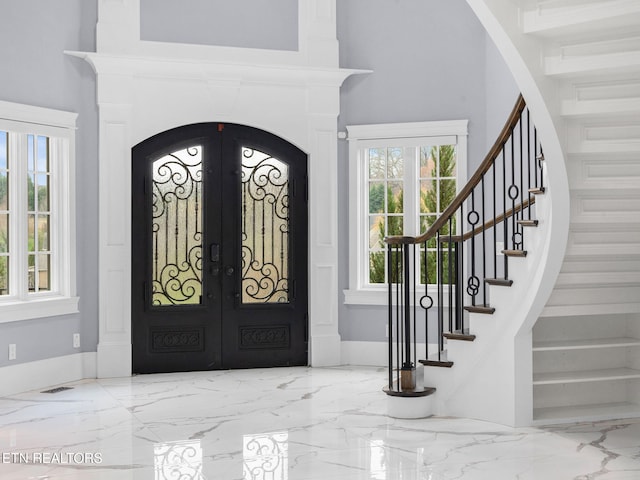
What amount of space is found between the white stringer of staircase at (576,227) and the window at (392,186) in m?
2.22

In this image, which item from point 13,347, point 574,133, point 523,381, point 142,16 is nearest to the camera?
point 574,133

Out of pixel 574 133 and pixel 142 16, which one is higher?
pixel 142 16

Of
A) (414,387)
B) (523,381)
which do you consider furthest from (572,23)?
(414,387)

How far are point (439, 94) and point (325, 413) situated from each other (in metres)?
3.51

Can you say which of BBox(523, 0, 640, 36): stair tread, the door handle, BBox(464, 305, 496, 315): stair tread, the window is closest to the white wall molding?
the window

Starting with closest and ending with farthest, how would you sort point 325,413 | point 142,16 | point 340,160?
point 325,413, point 142,16, point 340,160

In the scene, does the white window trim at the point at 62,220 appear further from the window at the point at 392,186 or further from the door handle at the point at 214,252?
the window at the point at 392,186

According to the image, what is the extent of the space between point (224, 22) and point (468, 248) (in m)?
3.22

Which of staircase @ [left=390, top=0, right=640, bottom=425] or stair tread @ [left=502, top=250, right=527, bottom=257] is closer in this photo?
staircase @ [left=390, top=0, right=640, bottom=425]

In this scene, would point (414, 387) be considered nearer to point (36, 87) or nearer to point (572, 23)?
point (572, 23)

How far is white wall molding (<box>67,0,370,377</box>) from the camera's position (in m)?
6.94

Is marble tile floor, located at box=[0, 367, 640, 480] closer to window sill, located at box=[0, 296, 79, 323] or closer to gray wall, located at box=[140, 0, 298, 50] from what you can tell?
window sill, located at box=[0, 296, 79, 323]

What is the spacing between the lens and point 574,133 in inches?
169

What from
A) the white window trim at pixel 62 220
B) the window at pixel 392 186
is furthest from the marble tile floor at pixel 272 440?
the window at pixel 392 186
